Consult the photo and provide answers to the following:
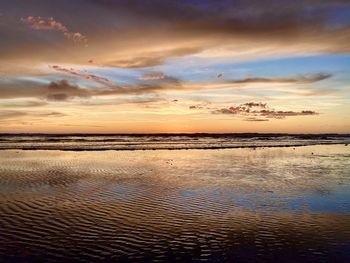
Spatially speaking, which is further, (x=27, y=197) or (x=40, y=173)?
(x=40, y=173)

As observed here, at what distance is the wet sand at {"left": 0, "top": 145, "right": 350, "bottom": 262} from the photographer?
9266 mm

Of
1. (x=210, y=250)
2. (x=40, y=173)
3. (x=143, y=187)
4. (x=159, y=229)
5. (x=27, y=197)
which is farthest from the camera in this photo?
(x=40, y=173)

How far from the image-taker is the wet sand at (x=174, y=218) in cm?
927

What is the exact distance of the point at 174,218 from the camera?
41.1ft

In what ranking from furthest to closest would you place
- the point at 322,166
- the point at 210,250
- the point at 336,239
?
the point at 322,166 → the point at 336,239 → the point at 210,250

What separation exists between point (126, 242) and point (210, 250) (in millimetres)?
2275

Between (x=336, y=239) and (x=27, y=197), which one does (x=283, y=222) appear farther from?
(x=27, y=197)

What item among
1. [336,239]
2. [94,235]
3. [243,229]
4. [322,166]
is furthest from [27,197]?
[322,166]

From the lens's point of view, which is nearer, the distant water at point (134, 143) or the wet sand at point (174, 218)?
the wet sand at point (174, 218)

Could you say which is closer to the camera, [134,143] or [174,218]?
[174,218]

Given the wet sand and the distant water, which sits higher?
the distant water

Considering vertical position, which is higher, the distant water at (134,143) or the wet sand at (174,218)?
the distant water at (134,143)

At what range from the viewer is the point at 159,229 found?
11.2m

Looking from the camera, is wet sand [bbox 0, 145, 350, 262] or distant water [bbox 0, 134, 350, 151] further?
distant water [bbox 0, 134, 350, 151]
